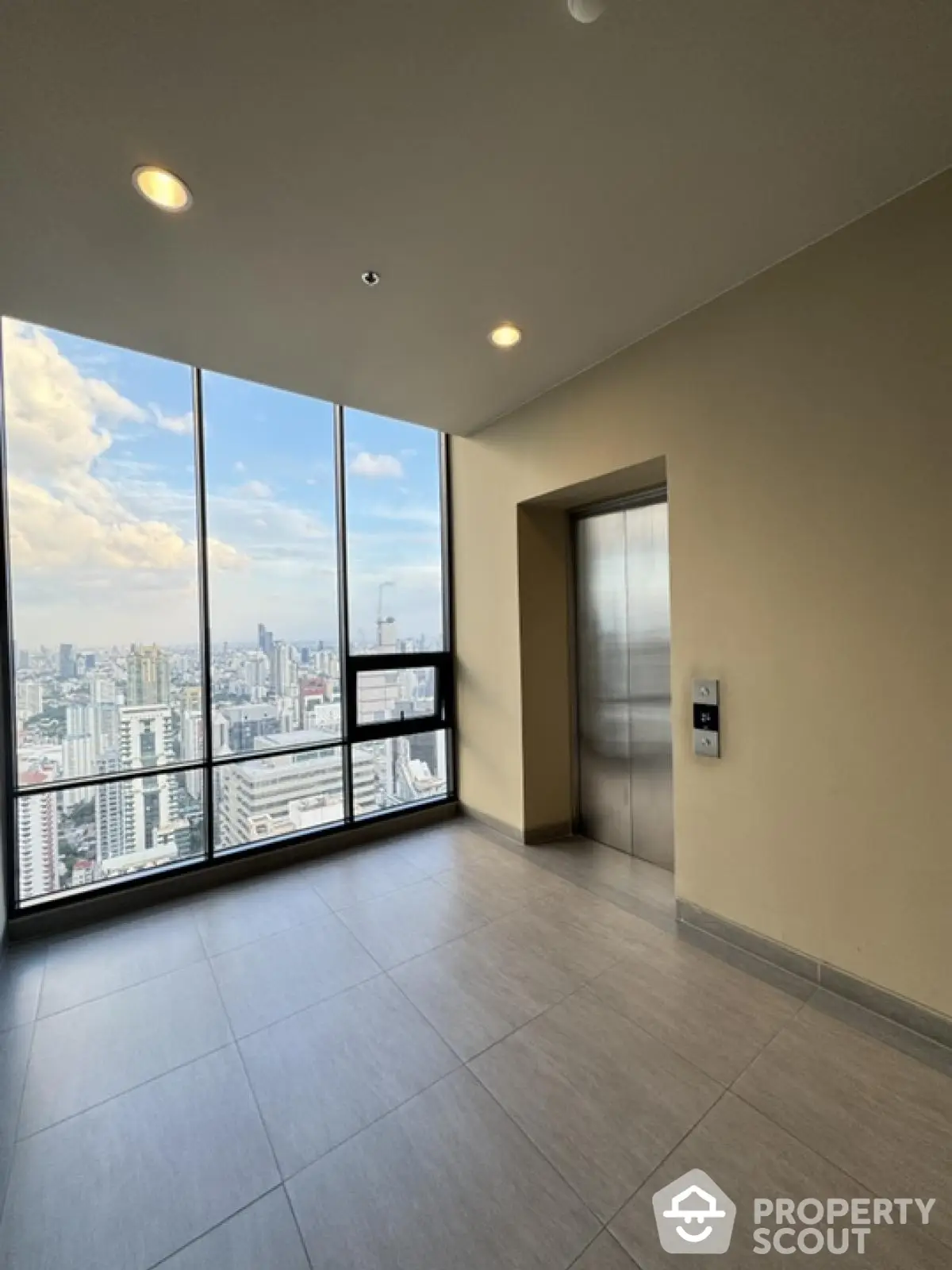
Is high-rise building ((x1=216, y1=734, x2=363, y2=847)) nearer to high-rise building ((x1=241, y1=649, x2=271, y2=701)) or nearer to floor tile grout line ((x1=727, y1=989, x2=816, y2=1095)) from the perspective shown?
high-rise building ((x1=241, y1=649, x2=271, y2=701))

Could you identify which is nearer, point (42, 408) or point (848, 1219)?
point (848, 1219)

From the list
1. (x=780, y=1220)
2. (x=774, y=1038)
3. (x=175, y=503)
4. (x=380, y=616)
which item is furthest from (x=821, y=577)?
(x=175, y=503)

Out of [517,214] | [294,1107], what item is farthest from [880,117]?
[294,1107]

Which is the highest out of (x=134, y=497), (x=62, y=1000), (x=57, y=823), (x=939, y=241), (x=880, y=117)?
(x=880, y=117)

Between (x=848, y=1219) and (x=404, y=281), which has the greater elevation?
(x=404, y=281)

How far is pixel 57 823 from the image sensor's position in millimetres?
2865

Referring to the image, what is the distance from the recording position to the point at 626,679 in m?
3.44

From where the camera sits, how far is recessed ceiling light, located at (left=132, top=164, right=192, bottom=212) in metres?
1.63

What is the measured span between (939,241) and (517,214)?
4.95 feet

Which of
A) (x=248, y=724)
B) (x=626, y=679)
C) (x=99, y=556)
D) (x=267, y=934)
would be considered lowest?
(x=267, y=934)

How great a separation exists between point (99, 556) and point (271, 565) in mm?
992

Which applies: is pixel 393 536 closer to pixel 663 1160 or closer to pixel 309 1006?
pixel 309 1006

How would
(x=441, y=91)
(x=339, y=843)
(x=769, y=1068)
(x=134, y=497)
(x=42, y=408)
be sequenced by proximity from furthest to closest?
1. (x=339, y=843)
2. (x=134, y=497)
3. (x=42, y=408)
4. (x=769, y=1068)
5. (x=441, y=91)

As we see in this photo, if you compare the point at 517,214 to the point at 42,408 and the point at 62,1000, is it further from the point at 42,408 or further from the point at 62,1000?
the point at 62,1000
